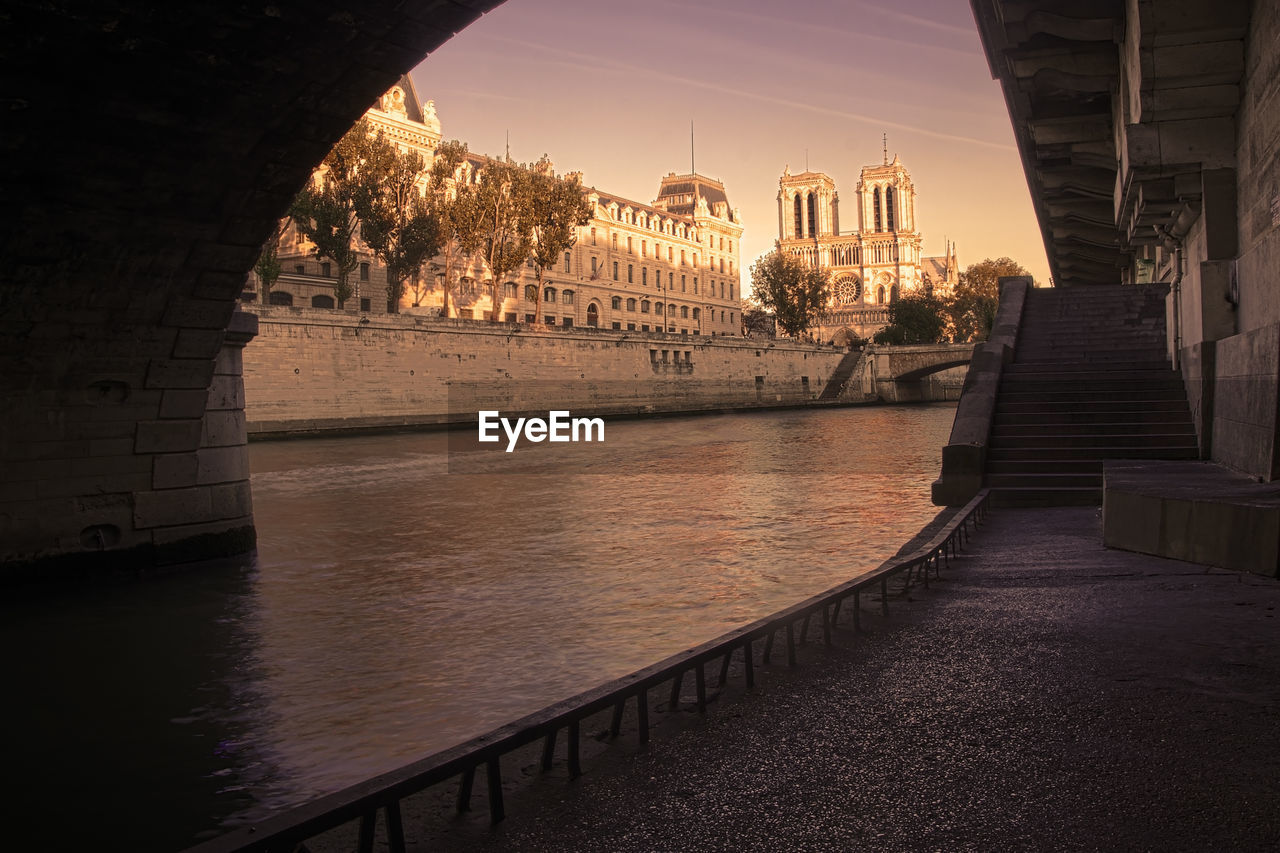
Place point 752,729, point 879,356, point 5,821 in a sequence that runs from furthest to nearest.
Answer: point 879,356 < point 5,821 < point 752,729

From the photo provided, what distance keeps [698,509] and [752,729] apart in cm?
1206

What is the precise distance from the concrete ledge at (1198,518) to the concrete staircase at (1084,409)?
11.1ft

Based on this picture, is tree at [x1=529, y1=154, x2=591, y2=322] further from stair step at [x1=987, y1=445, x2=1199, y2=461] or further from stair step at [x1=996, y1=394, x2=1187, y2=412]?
stair step at [x1=987, y1=445, x2=1199, y2=461]

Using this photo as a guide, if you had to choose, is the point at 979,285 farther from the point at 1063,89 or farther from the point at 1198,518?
the point at 1198,518

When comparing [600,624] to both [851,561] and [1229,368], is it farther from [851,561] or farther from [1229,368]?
[1229,368]

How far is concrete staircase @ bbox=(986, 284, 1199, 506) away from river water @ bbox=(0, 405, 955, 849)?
1.81 meters

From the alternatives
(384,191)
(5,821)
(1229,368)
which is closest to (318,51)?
(5,821)

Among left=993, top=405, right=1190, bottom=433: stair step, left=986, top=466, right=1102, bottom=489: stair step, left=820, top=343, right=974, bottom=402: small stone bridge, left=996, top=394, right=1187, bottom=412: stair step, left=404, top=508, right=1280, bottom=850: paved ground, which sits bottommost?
left=404, top=508, right=1280, bottom=850: paved ground

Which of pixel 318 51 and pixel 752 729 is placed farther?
pixel 318 51

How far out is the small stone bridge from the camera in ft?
249

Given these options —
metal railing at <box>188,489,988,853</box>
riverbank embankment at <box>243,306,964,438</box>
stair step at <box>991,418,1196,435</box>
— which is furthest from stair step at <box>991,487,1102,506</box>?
riverbank embankment at <box>243,306,964,438</box>

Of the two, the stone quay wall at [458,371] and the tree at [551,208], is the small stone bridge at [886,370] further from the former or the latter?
the tree at [551,208]

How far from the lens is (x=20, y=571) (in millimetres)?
10875

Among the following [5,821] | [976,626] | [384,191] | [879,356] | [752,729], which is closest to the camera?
[752,729]
